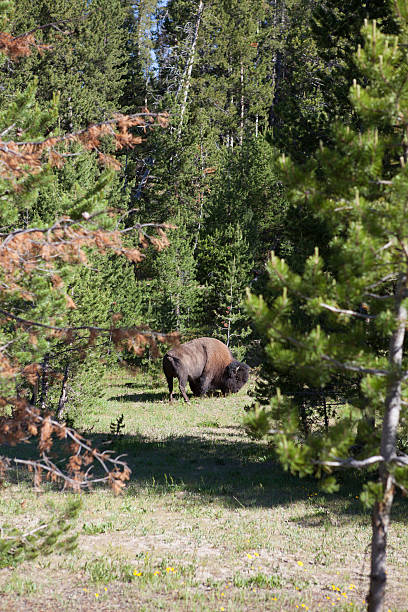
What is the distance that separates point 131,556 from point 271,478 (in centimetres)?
501

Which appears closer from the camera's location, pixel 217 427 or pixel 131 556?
pixel 131 556

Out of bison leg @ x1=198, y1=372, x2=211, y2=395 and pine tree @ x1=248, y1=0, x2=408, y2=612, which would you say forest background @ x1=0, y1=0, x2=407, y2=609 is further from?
bison leg @ x1=198, y1=372, x2=211, y2=395

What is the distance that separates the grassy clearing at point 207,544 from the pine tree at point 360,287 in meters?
1.97

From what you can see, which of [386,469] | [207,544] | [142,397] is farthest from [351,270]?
[142,397]

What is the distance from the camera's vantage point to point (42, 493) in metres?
10.1

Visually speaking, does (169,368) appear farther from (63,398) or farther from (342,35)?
(342,35)

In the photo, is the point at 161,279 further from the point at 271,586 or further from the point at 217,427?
the point at 271,586

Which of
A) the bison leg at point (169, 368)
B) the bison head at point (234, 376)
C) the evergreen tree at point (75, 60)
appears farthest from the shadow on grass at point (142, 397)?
the evergreen tree at point (75, 60)

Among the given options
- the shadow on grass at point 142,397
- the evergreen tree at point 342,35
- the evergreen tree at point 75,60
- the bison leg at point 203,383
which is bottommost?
the shadow on grass at point 142,397

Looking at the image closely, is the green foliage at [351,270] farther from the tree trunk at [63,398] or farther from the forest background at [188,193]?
the tree trunk at [63,398]

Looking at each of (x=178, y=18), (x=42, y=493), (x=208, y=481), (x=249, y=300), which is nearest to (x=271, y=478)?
(x=208, y=481)

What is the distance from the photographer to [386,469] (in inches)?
196

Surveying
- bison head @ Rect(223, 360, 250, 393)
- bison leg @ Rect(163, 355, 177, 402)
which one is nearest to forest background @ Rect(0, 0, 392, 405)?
bison leg @ Rect(163, 355, 177, 402)

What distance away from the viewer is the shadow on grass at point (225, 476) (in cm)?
1000
